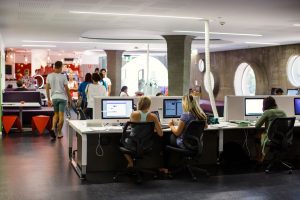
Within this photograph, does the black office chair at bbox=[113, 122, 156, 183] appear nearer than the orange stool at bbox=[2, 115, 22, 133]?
Yes

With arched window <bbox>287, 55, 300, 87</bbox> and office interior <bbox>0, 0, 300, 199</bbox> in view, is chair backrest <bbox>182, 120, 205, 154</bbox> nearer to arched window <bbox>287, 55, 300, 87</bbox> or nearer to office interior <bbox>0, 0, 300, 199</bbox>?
office interior <bbox>0, 0, 300, 199</bbox>

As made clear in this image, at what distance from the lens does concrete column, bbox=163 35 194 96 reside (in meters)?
13.6

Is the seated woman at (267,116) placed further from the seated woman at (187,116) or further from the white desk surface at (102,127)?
the seated woman at (187,116)

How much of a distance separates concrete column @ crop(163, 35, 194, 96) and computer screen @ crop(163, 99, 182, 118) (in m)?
5.75

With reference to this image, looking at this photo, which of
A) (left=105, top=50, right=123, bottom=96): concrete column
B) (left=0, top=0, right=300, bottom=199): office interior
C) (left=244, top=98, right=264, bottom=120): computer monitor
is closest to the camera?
(left=0, top=0, right=300, bottom=199): office interior

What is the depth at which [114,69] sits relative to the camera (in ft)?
69.4

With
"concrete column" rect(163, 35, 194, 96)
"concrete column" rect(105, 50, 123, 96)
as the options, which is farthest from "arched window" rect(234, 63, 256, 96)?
"concrete column" rect(163, 35, 194, 96)

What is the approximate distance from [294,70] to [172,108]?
12072mm

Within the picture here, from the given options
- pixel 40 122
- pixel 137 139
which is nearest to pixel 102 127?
pixel 137 139

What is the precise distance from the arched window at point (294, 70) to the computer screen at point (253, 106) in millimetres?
10254

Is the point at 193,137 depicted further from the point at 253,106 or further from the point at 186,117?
the point at 253,106

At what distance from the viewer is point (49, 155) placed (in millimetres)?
8750

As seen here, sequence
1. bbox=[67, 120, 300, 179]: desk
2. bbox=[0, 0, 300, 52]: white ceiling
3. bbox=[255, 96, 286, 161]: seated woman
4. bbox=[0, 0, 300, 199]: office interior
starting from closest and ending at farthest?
bbox=[0, 0, 300, 199]: office interior
bbox=[67, 120, 300, 179]: desk
bbox=[255, 96, 286, 161]: seated woman
bbox=[0, 0, 300, 52]: white ceiling

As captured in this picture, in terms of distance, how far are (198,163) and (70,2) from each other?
11.5 feet
